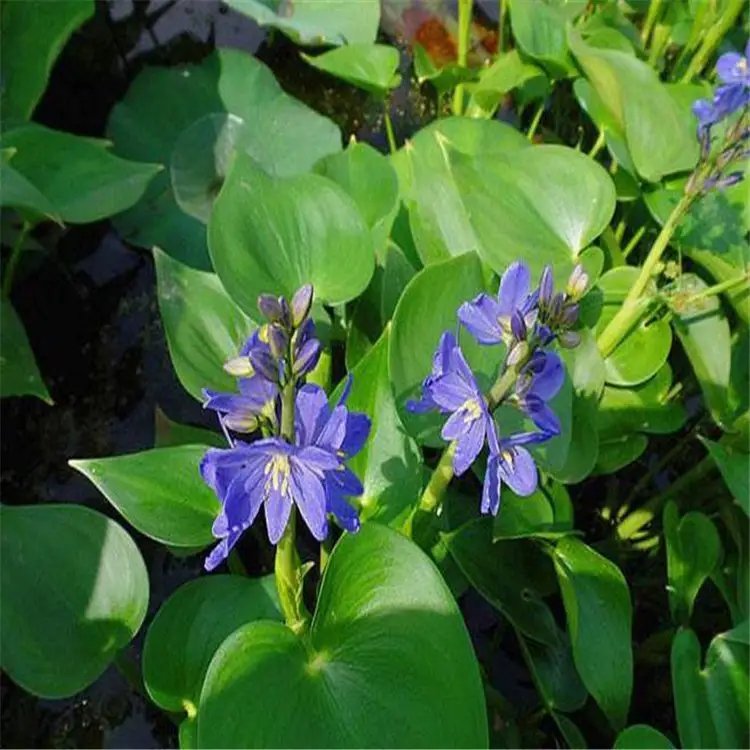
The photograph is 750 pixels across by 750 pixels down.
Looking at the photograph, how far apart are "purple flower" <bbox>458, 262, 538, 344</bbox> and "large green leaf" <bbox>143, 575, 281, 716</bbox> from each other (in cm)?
49

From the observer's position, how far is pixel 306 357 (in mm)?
900

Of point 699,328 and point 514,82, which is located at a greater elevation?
point 514,82

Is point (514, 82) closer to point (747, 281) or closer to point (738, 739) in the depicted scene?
point (747, 281)

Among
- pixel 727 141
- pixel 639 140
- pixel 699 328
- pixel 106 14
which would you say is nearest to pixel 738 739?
pixel 699 328

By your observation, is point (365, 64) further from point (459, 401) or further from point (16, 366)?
point (459, 401)

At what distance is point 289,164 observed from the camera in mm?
1986

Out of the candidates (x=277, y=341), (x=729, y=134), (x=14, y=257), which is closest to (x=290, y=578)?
(x=277, y=341)

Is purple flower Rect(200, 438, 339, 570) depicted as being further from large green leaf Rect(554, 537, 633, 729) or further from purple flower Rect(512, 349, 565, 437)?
large green leaf Rect(554, 537, 633, 729)

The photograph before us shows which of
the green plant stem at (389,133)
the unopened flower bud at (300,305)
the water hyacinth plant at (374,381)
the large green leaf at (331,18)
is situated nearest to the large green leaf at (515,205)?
the water hyacinth plant at (374,381)

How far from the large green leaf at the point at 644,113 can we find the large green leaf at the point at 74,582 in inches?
40.8

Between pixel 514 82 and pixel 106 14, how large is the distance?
3.17ft

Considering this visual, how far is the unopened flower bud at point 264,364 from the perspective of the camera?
2.93ft

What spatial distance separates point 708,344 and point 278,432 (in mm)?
934

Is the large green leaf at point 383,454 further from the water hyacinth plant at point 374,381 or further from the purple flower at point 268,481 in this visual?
the purple flower at point 268,481
